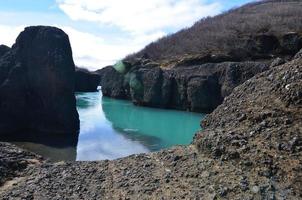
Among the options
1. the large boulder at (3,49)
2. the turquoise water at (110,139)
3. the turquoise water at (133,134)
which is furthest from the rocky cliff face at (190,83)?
the large boulder at (3,49)

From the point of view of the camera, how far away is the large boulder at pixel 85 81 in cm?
9194

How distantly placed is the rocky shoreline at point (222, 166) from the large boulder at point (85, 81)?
8050 cm

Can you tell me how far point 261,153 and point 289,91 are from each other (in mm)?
1858

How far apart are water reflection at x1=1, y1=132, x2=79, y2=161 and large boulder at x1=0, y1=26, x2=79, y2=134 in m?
1.36

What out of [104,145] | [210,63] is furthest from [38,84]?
[210,63]

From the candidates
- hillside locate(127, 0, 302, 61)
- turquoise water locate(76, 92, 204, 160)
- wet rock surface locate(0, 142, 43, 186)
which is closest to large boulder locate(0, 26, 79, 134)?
turquoise water locate(76, 92, 204, 160)

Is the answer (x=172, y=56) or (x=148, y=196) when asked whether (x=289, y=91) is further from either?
(x=172, y=56)

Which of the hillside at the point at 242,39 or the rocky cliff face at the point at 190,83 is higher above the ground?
the hillside at the point at 242,39

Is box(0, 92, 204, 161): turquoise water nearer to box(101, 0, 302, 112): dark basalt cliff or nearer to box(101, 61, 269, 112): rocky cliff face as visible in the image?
box(101, 61, 269, 112): rocky cliff face

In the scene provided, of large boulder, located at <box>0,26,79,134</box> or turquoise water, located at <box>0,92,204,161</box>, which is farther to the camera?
large boulder, located at <box>0,26,79,134</box>

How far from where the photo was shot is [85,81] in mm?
94500

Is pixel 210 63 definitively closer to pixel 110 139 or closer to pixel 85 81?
pixel 110 139

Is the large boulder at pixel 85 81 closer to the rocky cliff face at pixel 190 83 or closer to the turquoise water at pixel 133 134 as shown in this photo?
the rocky cliff face at pixel 190 83

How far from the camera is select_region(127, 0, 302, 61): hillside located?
192 feet
